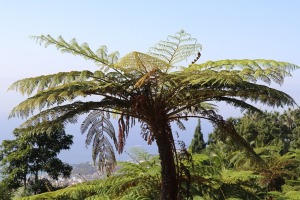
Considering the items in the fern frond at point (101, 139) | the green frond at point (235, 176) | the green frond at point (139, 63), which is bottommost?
the green frond at point (235, 176)

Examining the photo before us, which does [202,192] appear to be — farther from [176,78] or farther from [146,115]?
[176,78]

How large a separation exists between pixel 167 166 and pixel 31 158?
17.6 metres

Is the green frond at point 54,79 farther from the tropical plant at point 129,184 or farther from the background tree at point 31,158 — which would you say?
the background tree at point 31,158

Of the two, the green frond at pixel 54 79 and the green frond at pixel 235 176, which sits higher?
the green frond at pixel 54 79

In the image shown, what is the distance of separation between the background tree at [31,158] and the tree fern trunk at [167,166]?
16.5m

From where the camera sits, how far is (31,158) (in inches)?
869

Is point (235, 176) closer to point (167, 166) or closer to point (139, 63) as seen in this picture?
point (167, 166)

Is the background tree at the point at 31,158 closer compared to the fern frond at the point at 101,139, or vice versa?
the fern frond at the point at 101,139

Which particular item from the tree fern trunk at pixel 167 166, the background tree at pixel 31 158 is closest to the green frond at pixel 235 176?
the tree fern trunk at pixel 167 166

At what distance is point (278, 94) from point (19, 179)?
19.1m

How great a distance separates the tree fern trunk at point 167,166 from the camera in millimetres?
5594

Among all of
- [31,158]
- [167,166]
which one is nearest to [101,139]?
[167,166]

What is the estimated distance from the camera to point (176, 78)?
16.8 feet

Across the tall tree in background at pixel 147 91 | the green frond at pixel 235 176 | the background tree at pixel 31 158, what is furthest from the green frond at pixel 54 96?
the background tree at pixel 31 158
